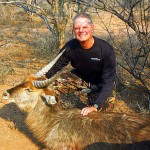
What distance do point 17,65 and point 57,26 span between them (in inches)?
59.7

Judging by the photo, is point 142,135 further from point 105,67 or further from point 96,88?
point 96,88

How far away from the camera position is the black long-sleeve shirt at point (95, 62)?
4992 mm

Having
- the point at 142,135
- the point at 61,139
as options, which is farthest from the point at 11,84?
the point at 142,135

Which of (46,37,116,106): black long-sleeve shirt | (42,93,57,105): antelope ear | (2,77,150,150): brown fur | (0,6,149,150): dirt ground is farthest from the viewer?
(0,6,149,150): dirt ground

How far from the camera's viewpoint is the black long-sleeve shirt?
499 centimetres

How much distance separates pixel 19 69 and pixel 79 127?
4129 millimetres

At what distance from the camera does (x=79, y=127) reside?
4.40m

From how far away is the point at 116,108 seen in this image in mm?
6211

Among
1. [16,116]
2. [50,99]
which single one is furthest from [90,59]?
[16,116]

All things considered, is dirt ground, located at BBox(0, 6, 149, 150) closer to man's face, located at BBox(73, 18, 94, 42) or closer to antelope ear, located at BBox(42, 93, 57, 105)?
antelope ear, located at BBox(42, 93, 57, 105)

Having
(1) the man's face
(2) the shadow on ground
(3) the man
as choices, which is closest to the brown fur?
(3) the man

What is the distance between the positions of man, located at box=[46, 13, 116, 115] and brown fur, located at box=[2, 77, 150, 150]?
234 millimetres

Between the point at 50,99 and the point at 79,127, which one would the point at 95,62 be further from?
the point at 79,127

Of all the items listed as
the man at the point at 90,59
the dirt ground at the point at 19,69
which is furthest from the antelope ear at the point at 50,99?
the dirt ground at the point at 19,69
